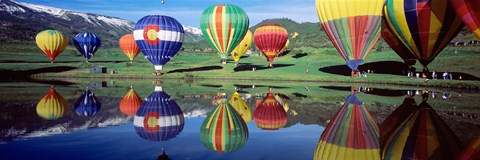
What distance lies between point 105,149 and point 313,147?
16.1 feet

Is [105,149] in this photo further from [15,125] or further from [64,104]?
[64,104]

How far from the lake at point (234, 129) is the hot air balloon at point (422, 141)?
0.07ft

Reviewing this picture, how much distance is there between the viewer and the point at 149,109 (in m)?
16.6

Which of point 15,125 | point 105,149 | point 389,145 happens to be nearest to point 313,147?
point 389,145

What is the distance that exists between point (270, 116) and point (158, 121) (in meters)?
4.38

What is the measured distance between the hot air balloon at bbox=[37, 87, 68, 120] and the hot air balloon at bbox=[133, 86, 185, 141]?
293 centimetres

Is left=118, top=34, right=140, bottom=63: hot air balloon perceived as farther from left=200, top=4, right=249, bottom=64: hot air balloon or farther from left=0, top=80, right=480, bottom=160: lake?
left=0, top=80, right=480, bottom=160: lake

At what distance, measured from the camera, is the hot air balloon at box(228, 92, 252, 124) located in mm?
15317

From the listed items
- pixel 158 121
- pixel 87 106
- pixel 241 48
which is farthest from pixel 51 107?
pixel 241 48

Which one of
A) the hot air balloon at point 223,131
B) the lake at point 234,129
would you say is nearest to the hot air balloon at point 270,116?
the lake at point 234,129

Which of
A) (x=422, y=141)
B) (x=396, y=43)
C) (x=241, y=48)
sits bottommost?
(x=422, y=141)

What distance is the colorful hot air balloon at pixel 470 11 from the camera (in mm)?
20562

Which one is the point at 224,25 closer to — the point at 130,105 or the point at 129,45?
the point at 130,105

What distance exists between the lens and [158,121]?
1366 cm
